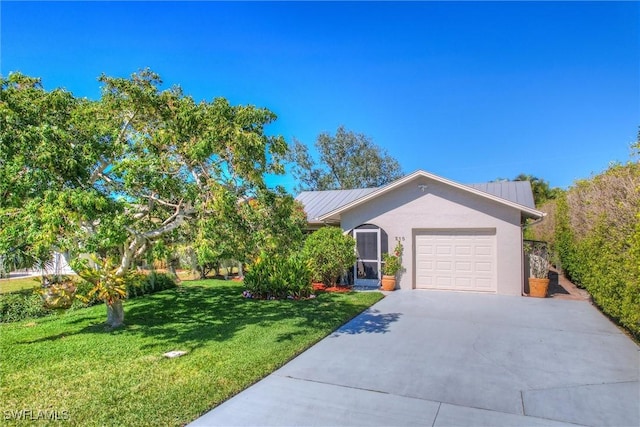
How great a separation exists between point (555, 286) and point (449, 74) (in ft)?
34.6

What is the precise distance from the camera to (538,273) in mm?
13047

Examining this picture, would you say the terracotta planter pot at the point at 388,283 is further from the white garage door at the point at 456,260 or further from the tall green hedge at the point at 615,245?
the tall green hedge at the point at 615,245

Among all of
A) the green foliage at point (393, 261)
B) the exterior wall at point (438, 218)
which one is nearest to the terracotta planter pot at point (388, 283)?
the green foliage at point (393, 261)

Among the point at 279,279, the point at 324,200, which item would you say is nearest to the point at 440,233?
the point at 279,279

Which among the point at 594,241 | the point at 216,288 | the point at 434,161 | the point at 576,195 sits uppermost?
the point at 434,161

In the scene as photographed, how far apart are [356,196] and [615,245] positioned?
1451 centimetres

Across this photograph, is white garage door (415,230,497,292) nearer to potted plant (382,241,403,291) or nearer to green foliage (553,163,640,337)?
potted plant (382,241,403,291)

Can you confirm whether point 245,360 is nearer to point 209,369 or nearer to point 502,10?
point 209,369

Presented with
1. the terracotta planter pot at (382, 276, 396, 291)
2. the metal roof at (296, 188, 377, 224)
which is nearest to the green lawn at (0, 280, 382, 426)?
the terracotta planter pot at (382, 276, 396, 291)

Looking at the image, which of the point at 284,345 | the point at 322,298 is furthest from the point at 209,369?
the point at 322,298

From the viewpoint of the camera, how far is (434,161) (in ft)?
107

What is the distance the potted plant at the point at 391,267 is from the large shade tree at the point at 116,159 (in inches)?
305

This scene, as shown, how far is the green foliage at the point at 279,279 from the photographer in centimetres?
1286

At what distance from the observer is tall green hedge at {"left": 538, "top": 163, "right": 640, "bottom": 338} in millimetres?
6827
